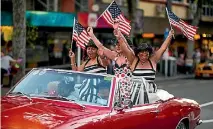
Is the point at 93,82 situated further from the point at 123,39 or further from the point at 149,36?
the point at 149,36

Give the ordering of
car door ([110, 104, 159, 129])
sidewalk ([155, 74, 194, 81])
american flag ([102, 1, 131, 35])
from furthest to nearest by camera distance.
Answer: sidewalk ([155, 74, 194, 81]), american flag ([102, 1, 131, 35]), car door ([110, 104, 159, 129])

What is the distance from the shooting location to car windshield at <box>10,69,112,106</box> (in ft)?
21.4

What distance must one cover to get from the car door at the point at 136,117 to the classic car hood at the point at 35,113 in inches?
12.2

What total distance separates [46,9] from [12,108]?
63.0 ft

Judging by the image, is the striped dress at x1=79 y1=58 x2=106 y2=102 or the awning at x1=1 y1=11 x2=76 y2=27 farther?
the awning at x1=1 y1=11 x2=76 y2=27

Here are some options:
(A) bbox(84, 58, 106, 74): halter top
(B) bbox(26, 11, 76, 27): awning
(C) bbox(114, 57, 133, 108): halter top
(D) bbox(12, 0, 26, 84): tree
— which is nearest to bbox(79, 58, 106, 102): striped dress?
(C) bbox(114, 57, 133, 108): halter top

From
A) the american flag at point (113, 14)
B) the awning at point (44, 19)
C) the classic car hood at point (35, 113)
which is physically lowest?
the classic car hood at point (35, 113)

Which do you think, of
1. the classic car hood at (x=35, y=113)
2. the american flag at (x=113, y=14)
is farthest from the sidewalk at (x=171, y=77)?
the classic car hood at (x=35, y=113)

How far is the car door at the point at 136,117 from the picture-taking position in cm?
620

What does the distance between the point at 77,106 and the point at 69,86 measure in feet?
1.84

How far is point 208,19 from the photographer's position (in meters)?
38.8

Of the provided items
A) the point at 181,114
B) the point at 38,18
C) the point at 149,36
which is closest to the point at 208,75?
the point at 149,36

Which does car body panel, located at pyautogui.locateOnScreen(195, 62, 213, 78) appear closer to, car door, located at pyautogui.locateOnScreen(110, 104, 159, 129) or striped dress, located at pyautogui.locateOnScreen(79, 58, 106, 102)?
car door, located at pyautogui.locateOnScreen(110, 104, 159, 129)

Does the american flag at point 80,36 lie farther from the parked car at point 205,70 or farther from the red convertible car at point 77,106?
the parked car at point 205,70
